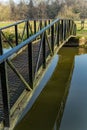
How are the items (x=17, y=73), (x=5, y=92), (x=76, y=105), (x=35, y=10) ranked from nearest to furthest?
1. (x=5, y=92)
2. (x=17, y=73)
3. (x=76, y=105)
4. (x=35, y=10)

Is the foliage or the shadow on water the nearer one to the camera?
the shadow on water

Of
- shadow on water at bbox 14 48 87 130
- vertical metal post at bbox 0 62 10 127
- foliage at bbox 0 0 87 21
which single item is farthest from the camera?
foliage at bbox 0 0 87 21

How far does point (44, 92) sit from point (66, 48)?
8.56 meters

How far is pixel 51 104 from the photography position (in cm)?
705

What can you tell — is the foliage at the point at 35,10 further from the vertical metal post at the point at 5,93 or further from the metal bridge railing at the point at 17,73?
the vertical metal post at the point at 5,93

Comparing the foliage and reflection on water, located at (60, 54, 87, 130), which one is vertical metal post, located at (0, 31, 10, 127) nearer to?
reflection on water, located at (60, 54, 87, 130)

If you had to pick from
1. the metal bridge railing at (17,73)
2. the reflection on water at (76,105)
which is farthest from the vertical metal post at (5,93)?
the reflection on water at (76,105)

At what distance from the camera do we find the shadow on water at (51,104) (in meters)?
5.94

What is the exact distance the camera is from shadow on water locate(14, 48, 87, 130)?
19.5ft

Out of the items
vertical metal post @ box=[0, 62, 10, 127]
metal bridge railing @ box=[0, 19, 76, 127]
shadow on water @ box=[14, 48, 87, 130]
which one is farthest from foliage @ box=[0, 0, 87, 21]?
vertical metal post @ box=[0, 62, 10, 127]

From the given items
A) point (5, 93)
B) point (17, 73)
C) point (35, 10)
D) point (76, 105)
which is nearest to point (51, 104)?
point (76, 105)

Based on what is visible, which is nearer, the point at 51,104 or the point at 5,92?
the point at 5,92

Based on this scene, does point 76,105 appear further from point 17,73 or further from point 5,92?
point 5,92

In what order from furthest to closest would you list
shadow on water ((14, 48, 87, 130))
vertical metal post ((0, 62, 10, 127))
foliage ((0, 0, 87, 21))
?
1. foliage ((0, 0, 87, 21))
2. shadow on water ((14, 48, 87, 130))
3. vertical metal post ((0, 62, 10, 127))
